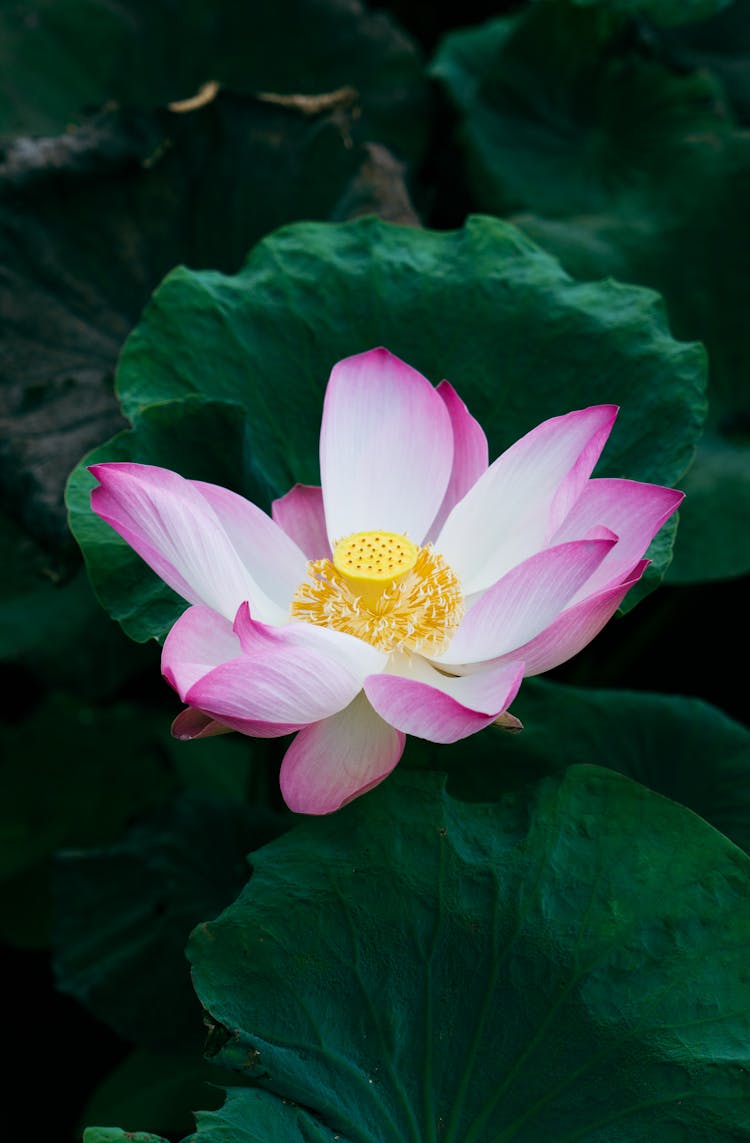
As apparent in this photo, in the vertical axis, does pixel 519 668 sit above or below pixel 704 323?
above

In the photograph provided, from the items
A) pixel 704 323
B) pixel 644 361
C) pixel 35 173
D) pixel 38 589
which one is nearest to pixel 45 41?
pixel 35 173

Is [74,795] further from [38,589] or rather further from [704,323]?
[704,323]

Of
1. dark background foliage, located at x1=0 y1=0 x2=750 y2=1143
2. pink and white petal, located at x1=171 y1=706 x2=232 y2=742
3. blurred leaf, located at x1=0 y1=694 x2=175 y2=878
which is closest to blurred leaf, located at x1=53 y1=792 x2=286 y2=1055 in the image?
dark background foliage, located at x1=0 y1=0 x2=750 y2=1143

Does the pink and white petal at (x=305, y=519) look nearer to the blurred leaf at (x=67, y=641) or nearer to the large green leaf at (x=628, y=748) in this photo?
the large green leaf at (x=628, y=748)

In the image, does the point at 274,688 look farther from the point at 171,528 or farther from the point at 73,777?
the point at 73,777

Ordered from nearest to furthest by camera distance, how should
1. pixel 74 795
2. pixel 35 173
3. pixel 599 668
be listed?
pixel 35 173
pixel 74 795
pixel 599 668

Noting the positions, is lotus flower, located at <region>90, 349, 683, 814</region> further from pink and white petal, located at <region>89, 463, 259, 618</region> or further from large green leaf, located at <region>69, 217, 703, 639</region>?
large green leaf, located at <region>69, 217, 703, 639</region>

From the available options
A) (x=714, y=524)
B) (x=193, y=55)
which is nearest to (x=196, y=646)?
(x=714, y=524)
